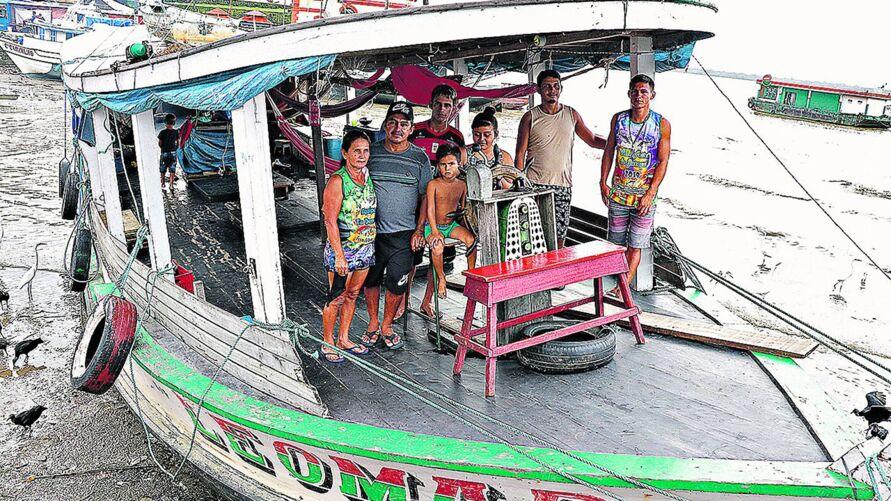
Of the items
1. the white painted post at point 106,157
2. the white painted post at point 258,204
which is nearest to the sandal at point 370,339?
the white painted post at point 258,204

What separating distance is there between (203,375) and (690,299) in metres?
3.87

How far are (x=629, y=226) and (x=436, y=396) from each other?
242cm

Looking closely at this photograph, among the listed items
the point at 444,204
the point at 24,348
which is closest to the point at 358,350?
the point at 444,204

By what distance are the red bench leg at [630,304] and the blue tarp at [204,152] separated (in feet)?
22.6

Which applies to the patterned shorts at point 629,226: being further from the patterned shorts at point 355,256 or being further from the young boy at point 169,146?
the young boy at point 169,146

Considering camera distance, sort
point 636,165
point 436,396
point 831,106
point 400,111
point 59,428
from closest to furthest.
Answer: point 436,396 < point 400,111 < point 636,165 < point 59,428 < point 831,106

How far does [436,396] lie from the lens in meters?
3.96

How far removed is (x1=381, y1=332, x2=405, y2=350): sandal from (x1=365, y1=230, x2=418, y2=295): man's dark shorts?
13.3 inches

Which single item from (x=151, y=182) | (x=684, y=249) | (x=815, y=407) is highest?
(x=151, y=182)

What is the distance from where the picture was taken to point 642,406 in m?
3.84

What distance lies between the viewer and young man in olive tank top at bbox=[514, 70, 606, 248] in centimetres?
554

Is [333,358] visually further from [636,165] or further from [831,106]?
[831,106]

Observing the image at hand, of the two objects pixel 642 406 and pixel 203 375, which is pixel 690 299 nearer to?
pixel 642 406

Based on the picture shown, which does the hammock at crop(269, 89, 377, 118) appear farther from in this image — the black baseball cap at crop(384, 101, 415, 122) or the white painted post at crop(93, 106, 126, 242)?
the black baseball cap at crop(384, 101, 415, 122)
